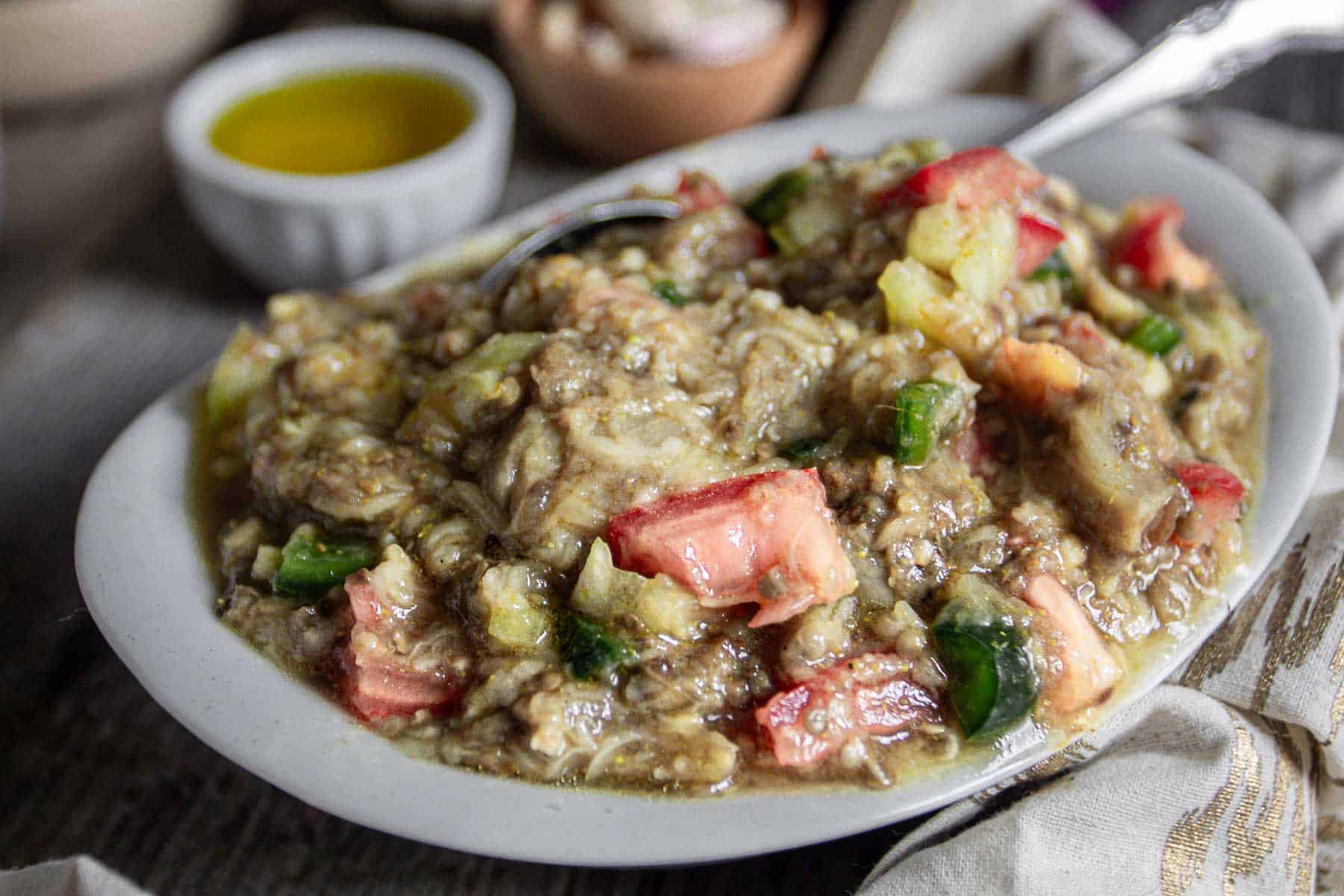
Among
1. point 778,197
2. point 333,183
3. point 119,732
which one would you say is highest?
point 778,197

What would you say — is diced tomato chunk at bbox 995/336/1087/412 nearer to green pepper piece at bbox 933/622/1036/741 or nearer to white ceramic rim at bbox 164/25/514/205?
green pepper piece at bbox 933/622/1036/741

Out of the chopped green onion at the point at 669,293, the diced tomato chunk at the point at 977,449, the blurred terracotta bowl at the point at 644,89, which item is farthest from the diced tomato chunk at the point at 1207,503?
the blurred terracotta bowl at the point at 644,89

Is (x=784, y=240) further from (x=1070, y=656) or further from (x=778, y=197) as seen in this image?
(x=1070, y=656)

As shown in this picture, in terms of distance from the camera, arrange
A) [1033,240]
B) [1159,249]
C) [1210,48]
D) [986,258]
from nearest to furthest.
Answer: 1. [986,258]
2. [1033,240]
3. [1159,249]
4. [1210,48]

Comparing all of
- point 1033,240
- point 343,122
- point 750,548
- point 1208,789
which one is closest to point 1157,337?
Result: point 1033,240

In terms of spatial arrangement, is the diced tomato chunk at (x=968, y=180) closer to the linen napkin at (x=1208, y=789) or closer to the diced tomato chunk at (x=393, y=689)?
the linen napkin at (x=1208, y=789)
